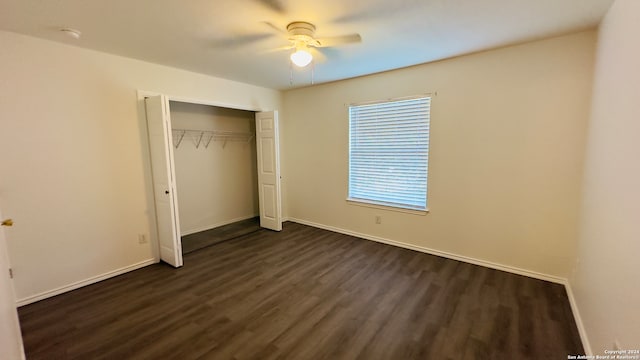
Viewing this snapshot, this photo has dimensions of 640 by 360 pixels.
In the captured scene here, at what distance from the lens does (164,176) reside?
325 cm

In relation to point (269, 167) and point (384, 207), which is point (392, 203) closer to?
point (384, 207)

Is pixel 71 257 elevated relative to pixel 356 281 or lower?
elevated

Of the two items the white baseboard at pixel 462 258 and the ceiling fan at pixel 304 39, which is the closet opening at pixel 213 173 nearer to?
the white baseboard at pixel 462 258

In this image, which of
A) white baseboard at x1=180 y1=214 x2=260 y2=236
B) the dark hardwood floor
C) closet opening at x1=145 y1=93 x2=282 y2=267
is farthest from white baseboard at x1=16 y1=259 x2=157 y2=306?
white baseboard at x1=180 y1=214 x2=260 y2=236

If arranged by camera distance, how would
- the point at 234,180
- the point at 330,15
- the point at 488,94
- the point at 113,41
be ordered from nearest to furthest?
1. the point at 330,15
2. the point at 113,41
3. the point at 488,94
4. the point at 234,180

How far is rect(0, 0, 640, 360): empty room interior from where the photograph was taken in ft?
6.43

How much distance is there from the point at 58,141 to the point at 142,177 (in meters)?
0.84

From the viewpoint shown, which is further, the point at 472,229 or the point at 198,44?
the point at 472,229

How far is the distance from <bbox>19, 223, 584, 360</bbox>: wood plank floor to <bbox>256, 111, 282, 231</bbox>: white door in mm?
1277

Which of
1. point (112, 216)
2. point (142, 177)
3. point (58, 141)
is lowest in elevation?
point (112, 216)


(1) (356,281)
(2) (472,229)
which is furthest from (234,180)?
(2) (472,229)

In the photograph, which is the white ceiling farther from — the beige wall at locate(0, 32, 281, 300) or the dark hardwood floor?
the dark hardwood floor

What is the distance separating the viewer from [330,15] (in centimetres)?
219

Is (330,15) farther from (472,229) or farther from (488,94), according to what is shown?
(472,229)
